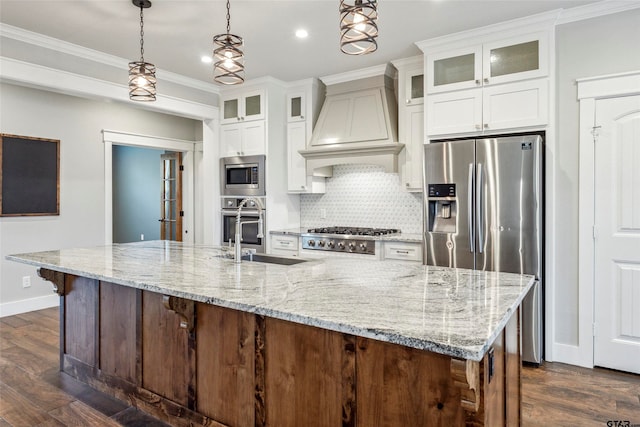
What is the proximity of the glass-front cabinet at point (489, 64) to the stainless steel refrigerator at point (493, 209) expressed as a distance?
565mm

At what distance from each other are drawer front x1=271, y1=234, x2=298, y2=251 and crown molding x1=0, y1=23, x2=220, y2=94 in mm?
2201

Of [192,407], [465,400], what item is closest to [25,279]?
[192,407]

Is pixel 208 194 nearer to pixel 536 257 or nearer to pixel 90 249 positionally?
pixel 90 249

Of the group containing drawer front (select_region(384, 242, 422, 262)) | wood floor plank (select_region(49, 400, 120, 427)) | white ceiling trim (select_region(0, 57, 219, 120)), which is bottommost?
wood floor plank (select_region(49, 400, 120, 427))

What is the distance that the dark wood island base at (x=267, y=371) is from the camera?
1441mm

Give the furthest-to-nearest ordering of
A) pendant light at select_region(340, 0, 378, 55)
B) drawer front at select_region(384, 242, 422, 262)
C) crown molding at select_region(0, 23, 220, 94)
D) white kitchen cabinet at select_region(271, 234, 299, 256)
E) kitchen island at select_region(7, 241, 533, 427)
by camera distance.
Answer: white kitchen cabinet at select_region(271, 234, 299, 256) → drawer front at select_region(384, 242, 422, 262) → crown molding at select_region(0, 23, 220, 94) → pendant light at select_region(340, 0, 378, 55) → kitchen island at select_region(7, 241, 533, 427)

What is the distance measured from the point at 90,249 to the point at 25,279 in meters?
2.27

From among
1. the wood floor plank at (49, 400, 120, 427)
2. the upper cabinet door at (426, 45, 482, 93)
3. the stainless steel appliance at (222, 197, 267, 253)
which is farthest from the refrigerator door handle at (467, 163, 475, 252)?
the wood floor plank at (49, 400, 120, 427)

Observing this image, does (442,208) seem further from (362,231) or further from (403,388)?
(403,388)

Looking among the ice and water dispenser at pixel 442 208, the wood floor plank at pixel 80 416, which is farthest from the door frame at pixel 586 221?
the wood floor plank at pixel 80 416

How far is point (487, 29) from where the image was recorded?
346 cm

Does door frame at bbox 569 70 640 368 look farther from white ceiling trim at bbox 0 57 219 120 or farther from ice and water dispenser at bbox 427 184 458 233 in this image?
white ceiling trim at bbox 0 57 219 120

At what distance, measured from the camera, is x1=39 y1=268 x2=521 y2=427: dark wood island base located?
144 cm

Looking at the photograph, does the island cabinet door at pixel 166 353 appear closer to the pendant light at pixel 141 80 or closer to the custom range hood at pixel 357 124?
the pendant light at pixel 141 80
